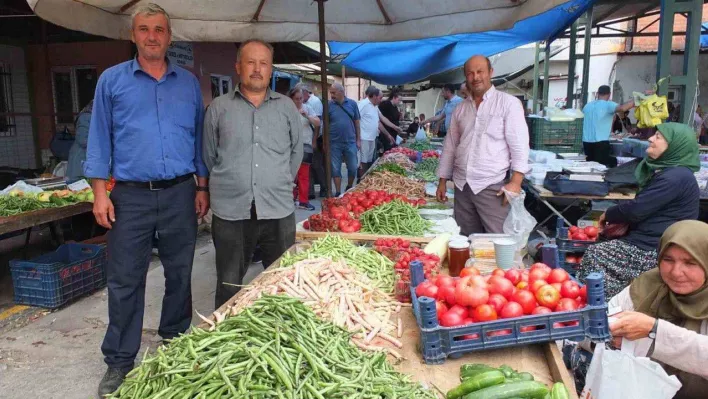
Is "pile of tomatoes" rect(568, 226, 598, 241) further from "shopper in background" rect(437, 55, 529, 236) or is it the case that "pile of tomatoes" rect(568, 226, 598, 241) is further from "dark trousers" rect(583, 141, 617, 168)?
"dark trousers" rect(583, 141, 617, 168)

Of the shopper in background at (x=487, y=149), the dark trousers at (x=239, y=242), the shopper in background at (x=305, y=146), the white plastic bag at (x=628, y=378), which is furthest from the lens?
the shopper in background at (x=305, y=146)

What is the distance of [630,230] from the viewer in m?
4.55

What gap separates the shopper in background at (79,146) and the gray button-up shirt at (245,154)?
3599 millimetres

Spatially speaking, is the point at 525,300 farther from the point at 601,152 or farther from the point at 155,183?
the point at 601,152

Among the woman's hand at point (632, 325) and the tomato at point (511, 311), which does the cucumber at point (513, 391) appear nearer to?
the tomato at point (511, 311)

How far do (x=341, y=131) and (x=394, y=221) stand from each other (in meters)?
6.02

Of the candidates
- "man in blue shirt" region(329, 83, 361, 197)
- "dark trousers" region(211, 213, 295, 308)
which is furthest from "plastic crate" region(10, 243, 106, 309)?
"man in blue shirt" region(329, 83, 361, 197)

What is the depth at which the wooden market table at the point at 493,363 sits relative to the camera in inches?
82.2

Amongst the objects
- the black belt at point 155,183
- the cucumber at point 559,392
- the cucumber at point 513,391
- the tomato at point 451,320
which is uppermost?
the black belt at point 155,183

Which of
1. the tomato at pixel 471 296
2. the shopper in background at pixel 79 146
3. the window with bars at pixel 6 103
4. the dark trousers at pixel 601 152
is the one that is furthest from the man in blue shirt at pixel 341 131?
the tomato at pixel 471 296

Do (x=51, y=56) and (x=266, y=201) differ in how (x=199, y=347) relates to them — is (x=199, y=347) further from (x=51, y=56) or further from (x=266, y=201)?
(x=51, y=56)

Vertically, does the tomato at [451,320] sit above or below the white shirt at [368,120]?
below

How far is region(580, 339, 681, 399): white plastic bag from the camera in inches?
81.7

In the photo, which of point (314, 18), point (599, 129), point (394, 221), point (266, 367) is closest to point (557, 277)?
point (266, 367)
